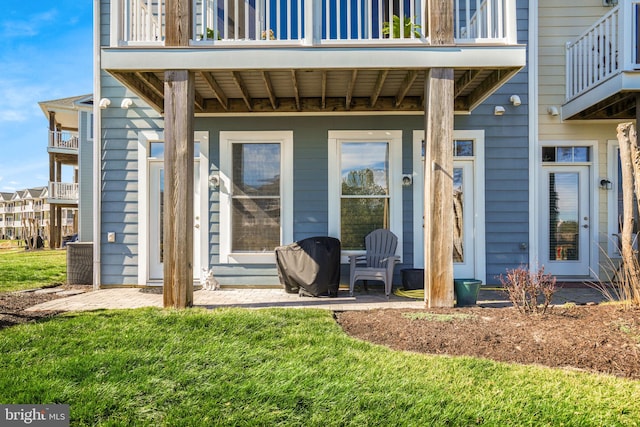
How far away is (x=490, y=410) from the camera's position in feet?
6.89

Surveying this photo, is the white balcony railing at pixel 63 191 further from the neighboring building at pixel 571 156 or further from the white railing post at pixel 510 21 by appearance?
the white railing post at pixel 510 21

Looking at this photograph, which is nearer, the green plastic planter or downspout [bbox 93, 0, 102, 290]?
the green plastic planter

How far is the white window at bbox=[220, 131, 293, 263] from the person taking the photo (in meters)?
5.66

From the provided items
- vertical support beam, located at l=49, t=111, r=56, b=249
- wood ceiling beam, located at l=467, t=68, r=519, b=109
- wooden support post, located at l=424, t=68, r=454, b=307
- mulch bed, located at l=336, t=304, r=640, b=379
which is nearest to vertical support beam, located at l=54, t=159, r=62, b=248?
vertical support beam, located at l=49, t=111, r=56, b=249

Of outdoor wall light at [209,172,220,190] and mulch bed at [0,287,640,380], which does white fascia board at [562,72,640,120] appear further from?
outdoor wall light at [209,172,220,190]

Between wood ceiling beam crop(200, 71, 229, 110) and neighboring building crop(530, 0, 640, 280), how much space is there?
4.30 meters

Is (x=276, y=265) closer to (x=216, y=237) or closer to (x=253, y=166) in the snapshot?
(x=216, y=237)

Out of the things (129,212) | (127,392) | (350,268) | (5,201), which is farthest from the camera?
(5,201)

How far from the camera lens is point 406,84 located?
4.74 metres

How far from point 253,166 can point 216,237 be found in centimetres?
114

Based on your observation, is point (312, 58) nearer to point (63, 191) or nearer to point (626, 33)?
point (626, 33)

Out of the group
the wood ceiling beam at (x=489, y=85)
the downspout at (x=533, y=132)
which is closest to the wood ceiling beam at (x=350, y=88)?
the wood ceiling beam at (x=489, y=85)

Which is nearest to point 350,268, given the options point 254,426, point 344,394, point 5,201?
point 344,394

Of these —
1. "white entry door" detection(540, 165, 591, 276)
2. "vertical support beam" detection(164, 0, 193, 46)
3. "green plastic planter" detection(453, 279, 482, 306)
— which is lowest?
"green plastic planter" detection(453, 279, 482, 306)
